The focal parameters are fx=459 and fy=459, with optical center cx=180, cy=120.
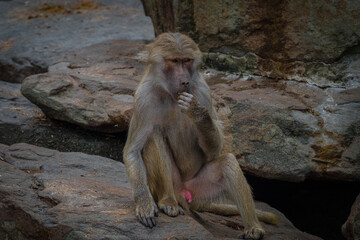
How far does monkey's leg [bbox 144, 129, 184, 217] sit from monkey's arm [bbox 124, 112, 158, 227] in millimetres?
80

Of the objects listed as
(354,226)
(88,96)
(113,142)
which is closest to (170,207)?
(354,226)

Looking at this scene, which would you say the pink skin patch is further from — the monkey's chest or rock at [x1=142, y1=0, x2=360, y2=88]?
rock at [x1=142, y1=0, x2=360, y2=88]

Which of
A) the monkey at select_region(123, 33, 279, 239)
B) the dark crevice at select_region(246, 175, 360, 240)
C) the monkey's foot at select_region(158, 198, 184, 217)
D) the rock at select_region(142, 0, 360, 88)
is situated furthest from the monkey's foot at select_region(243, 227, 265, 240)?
the rock at select_region(142, 0, 360, 88)

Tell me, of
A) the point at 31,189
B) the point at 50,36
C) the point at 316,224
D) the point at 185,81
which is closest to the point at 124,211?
the point at 31,189

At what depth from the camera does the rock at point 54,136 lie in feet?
23.7

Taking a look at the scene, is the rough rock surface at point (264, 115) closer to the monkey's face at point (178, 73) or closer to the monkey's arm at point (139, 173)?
the monkey's face at point (178, 73)

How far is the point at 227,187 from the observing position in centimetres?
485

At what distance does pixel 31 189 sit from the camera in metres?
4.78

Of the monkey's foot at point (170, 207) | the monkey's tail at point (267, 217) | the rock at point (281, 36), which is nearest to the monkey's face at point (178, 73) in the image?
the monkey's foot at point (170, 207)

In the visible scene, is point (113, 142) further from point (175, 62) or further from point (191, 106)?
point (191, 106)

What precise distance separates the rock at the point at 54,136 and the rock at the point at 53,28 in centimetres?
215

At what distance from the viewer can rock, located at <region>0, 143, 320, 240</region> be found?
4.04 m

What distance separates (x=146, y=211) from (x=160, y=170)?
0.56 metres

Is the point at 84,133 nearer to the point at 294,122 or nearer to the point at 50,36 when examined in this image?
the point at 294,122
